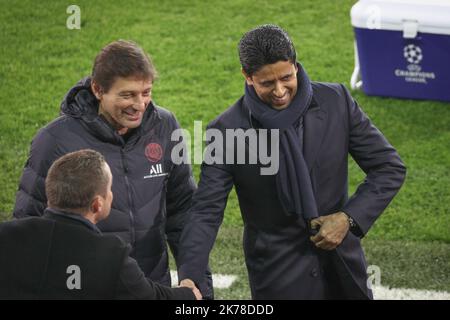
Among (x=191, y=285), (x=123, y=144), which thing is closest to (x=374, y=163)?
(x=191, y=285)

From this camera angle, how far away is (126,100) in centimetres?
405

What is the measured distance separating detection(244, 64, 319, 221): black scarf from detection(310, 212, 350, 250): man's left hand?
38 mm

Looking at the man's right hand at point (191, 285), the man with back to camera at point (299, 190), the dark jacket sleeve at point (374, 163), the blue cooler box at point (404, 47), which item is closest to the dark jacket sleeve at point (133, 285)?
the man's right hand at point (191, 285)

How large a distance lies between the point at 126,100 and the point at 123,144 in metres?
0.17

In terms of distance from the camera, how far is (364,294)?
4.07 meters

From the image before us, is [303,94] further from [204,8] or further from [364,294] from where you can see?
[204,8]

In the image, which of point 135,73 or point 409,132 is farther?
point 409,132

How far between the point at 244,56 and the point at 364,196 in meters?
0.65

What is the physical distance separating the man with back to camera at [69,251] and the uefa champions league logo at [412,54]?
5.14 m

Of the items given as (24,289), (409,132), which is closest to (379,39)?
(409,132)

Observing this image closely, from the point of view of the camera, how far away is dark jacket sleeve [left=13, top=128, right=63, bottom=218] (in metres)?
4.01

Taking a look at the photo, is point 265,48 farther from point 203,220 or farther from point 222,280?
point 222,280

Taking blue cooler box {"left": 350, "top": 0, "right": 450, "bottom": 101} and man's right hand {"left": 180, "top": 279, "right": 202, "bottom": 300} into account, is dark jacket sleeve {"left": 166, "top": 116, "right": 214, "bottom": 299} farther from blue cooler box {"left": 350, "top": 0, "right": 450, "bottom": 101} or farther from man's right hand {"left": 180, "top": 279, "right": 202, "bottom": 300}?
blue cooler box {"left": 350, "top": 0, "right": 450, "bottom": 101}

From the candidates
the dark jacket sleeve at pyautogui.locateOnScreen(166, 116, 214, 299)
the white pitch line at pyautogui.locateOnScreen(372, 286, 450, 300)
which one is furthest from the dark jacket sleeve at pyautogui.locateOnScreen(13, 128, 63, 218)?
the white pitch line at pyautogui.locateOnScreen(372, 286, 450, 300)
